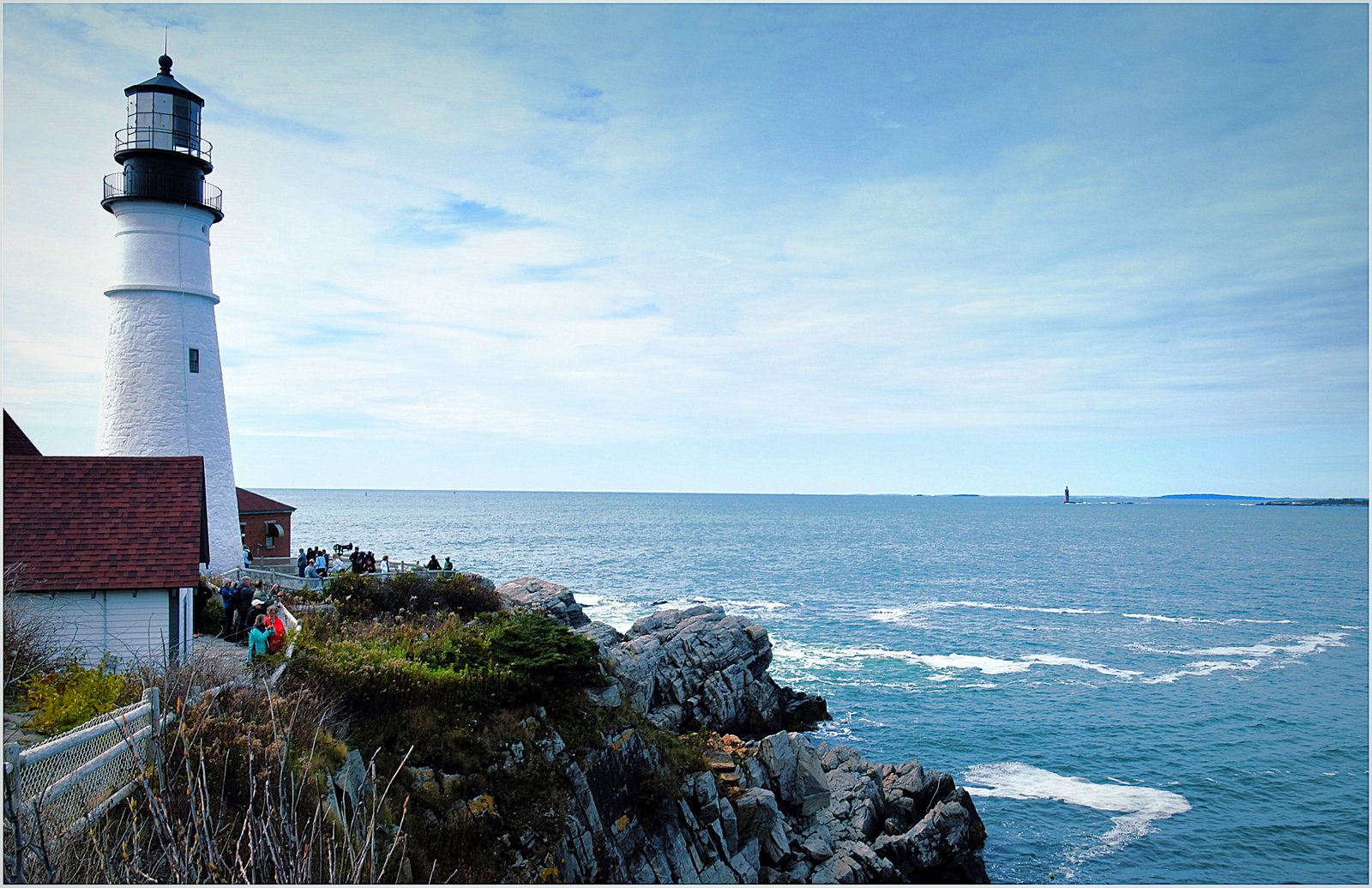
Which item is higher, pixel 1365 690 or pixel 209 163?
pixel 209 163

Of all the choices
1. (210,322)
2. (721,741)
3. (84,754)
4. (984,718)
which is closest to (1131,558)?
(984,718)

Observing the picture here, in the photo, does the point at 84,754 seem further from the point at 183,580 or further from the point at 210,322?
the point at 210,322

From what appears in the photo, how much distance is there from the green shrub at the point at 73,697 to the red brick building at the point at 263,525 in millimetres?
19282

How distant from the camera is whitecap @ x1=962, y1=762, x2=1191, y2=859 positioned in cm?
2394

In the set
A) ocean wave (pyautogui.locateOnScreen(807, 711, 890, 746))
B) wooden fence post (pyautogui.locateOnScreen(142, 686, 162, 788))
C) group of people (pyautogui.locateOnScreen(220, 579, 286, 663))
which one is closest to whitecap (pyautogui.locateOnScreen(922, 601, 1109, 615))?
ocean wave (pyautogui.locateOnScreen(807, 711, 890, 746))

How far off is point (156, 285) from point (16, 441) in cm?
579

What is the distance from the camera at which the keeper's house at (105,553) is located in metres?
16.9

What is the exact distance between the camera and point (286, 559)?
32.5 m

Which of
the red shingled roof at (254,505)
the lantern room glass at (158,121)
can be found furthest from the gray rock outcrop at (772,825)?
the lantern room glass at (158,121)

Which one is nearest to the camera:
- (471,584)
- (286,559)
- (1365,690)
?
(471,584)

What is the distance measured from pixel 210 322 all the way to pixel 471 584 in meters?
11.7

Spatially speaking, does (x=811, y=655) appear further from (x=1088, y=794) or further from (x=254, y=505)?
(x=254, y=505)

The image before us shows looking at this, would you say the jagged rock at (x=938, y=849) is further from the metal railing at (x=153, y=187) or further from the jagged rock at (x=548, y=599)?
the metal railing at (x=153, y=187)

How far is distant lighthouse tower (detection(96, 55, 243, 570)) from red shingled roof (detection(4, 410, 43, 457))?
2308mm
